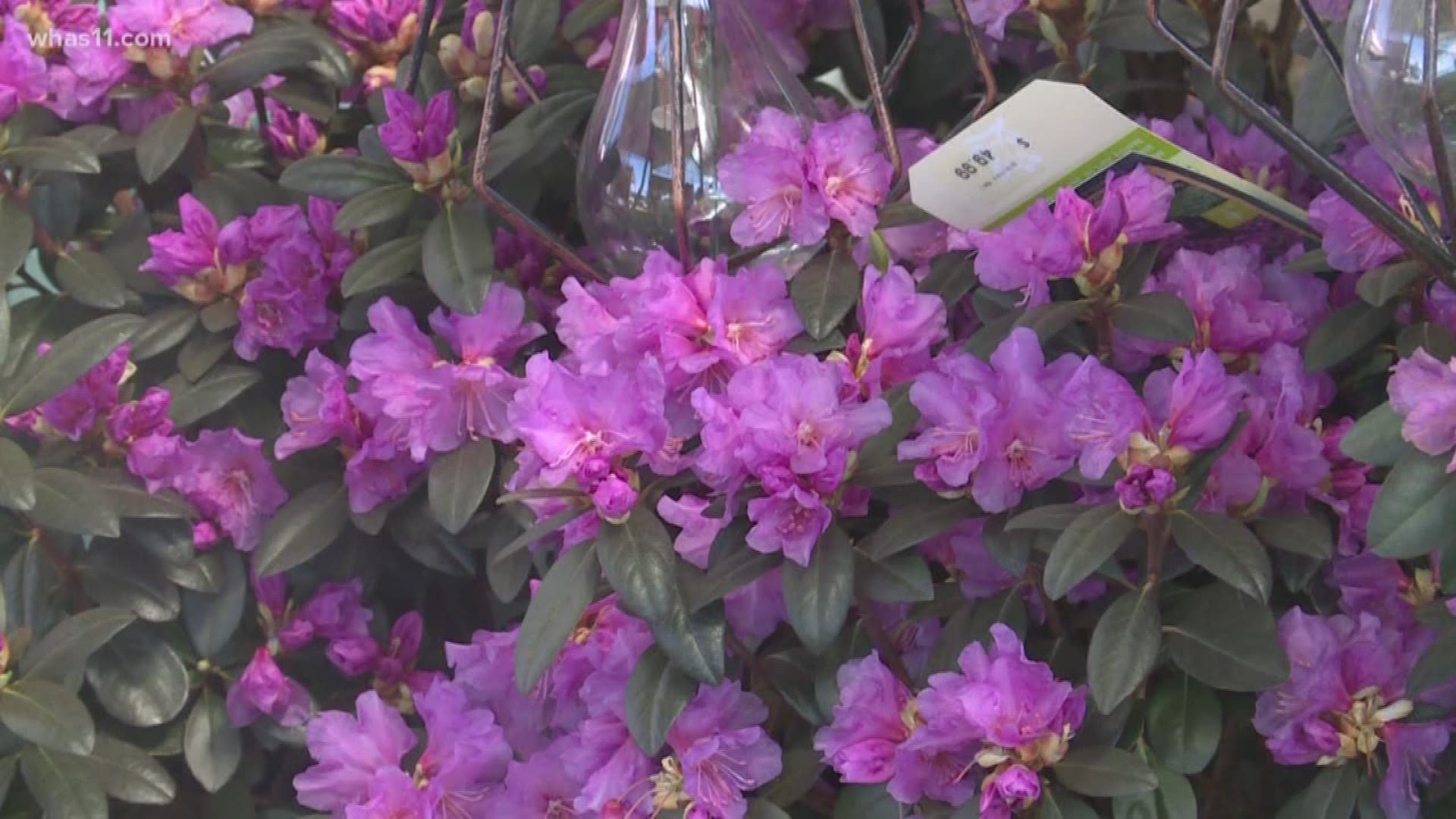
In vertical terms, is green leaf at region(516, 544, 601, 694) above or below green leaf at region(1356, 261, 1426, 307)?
below

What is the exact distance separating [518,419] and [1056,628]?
33 centimetres

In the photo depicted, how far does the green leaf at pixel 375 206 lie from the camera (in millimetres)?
1136

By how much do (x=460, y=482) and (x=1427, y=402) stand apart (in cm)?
58

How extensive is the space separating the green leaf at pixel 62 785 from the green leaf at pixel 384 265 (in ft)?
1.17

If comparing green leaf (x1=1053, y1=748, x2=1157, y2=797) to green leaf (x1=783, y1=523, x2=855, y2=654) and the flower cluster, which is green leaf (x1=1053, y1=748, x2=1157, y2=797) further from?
green leaf (x1=783, y1=523, x2=855, y2=654)

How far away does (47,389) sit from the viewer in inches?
44.3

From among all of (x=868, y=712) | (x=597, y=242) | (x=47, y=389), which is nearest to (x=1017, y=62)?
(x=597, y=242)

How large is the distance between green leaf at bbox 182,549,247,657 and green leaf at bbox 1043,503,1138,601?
615 mm

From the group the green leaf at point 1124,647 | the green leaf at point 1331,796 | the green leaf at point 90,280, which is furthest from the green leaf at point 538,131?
the green leaf at point 1331,796

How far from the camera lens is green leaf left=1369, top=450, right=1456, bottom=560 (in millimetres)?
801

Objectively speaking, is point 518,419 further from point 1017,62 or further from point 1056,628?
point 1017,62

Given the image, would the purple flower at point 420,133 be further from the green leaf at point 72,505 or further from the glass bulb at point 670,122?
the green leaf at point 72,505

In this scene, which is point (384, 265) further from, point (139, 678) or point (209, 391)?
point (139, 678)

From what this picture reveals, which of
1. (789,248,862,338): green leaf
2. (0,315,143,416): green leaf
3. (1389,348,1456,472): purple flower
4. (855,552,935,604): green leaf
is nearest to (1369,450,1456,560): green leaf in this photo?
(1389,348,1456,472): purple flower
